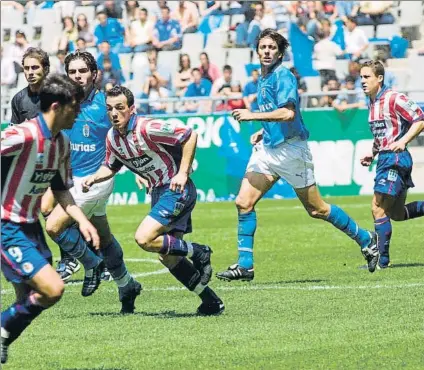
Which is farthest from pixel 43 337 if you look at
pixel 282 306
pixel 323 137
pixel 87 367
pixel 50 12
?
pixel 50 12

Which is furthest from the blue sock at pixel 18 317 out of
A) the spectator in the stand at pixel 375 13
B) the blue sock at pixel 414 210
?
the spectator in the stand at pixel 375 13

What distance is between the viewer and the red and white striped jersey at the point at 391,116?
11945 millimetres

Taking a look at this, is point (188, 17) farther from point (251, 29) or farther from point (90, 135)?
point (90, 135)

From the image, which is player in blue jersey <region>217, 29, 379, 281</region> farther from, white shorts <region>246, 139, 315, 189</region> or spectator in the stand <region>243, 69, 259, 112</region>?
spectator in the stand <region>243, 69, 259, 112</region>

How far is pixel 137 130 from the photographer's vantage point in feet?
30.8

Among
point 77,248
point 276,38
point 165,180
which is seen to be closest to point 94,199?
point 77,248

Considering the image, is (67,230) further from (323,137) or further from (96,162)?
(323,137)

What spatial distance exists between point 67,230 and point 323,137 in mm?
10302

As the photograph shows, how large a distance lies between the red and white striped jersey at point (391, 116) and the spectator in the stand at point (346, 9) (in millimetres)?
11671

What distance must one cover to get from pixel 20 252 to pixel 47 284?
264 millimetres

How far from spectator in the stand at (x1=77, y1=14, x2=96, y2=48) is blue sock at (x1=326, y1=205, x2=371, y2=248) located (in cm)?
1403

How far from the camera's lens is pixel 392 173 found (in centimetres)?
1201

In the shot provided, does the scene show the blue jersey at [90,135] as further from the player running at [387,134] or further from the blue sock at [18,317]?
the blue sock at [18,317]

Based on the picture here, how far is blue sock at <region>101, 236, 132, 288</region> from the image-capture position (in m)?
9.86
